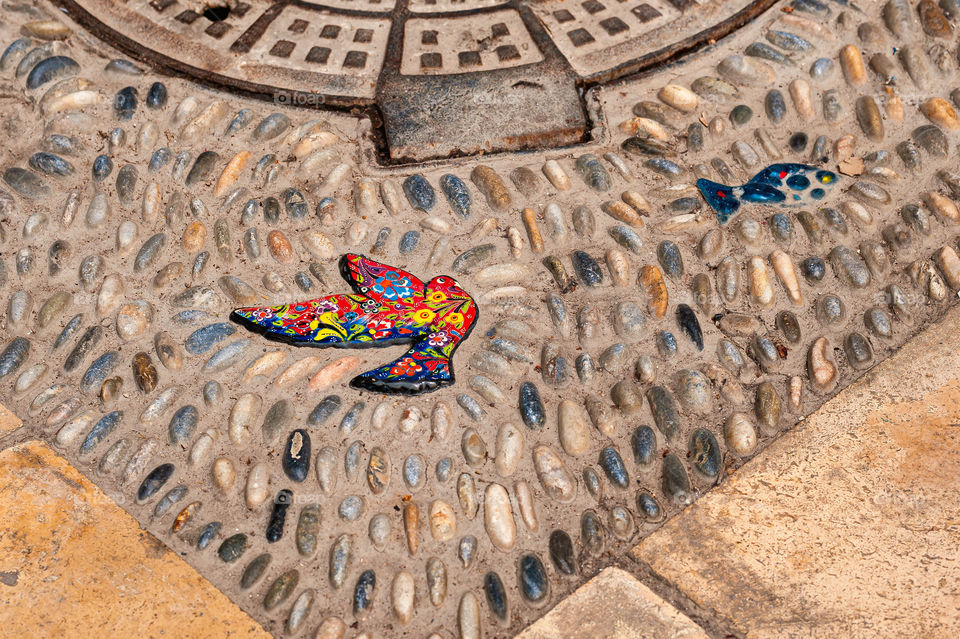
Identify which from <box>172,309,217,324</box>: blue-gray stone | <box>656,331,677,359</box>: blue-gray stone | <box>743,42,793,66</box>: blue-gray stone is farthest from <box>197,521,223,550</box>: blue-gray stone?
<box>743,42,793,66</box>: blue-gray stone

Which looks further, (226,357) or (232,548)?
(226,357)

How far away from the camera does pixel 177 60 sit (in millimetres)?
3115

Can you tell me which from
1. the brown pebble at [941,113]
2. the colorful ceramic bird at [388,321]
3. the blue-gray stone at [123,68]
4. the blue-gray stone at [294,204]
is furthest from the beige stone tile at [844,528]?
the blue-gray stone at [123,68]

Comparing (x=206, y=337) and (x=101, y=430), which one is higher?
(x=206, y=337)

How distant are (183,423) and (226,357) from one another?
215mm

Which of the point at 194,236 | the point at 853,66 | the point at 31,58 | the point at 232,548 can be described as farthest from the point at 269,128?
the point at 853,66

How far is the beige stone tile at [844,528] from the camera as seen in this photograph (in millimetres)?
2061

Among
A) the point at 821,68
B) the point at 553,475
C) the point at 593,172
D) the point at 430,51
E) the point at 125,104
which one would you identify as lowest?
the point at 553,475

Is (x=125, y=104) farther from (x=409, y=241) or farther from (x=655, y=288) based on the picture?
(x=655, y=288)

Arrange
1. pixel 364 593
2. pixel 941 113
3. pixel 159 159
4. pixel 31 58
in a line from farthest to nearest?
pixel 31 58 → pixel 941 113 → pixel 159 159 → pixel 364 593

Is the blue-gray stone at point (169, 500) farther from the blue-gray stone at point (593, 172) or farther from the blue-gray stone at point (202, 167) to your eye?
the blue-gray stone at point (593, 172)

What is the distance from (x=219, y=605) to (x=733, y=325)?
1506mm

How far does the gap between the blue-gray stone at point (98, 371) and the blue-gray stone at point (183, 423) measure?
0.81 ft

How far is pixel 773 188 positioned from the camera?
2846mm
